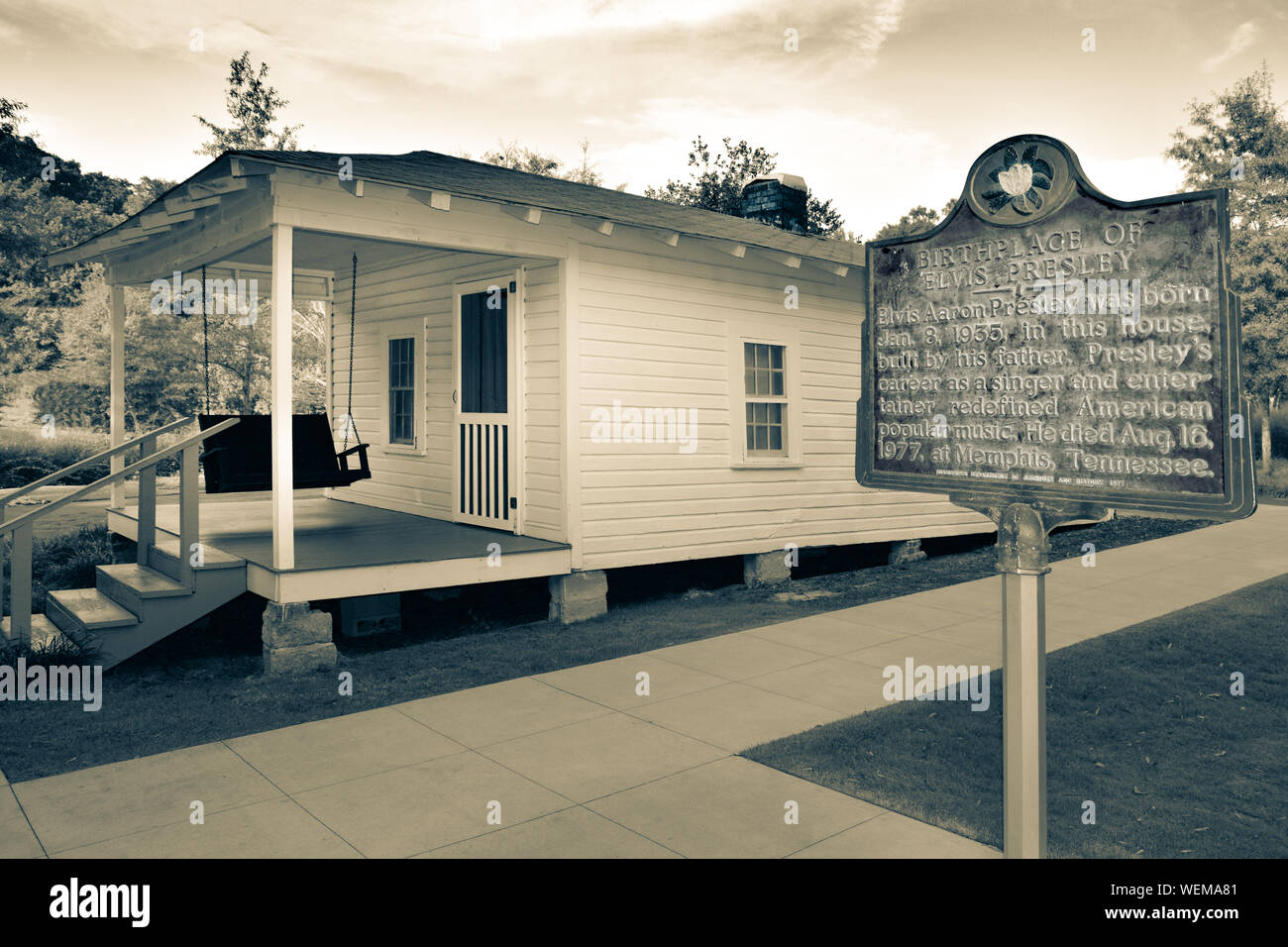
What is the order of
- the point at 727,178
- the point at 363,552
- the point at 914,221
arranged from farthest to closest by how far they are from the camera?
the point at 914,221 → the point at 727,178 → the point at 363,552

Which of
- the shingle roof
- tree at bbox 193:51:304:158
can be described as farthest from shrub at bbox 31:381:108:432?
the shingle roof

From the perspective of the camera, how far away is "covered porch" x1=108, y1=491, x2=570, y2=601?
257 inches

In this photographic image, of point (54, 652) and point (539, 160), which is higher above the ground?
point (539, 160)

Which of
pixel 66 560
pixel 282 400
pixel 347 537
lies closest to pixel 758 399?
pixel 347 537

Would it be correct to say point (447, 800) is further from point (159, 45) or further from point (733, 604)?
point (159, 45)

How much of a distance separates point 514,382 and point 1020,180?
570 cm

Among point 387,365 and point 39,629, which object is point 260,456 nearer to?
point 39,629

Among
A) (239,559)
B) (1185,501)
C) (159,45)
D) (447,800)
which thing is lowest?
(447,800)

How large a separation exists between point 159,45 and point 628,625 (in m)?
35.8

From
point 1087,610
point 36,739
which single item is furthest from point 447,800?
point 1087,610

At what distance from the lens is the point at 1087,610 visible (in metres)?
8.21

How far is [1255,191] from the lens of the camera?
23.0 metres

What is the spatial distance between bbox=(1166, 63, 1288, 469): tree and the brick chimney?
47.1 feet

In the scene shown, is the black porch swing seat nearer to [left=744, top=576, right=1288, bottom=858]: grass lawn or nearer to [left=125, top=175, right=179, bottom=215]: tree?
[left=744, top=576, right=1288, bottom=858]: grass lawn
